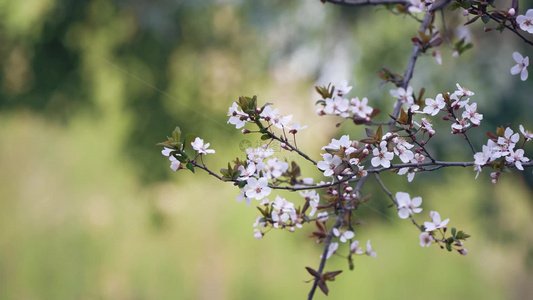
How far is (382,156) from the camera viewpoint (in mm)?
648

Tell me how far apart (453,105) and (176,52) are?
133 cm

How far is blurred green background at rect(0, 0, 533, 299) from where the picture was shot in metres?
1.71

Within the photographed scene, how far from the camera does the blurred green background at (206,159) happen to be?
1711 millimetres

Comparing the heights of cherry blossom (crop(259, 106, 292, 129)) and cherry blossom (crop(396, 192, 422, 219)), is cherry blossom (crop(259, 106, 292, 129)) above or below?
above

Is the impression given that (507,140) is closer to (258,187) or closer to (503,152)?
(503,152)

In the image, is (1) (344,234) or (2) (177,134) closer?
(2) (177,134)

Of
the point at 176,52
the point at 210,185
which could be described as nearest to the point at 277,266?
the point at 210,185

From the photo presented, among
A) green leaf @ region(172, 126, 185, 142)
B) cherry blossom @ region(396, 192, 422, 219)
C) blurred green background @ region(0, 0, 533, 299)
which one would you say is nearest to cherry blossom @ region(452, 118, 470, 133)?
cherry blossom @ region(396, 192, 422, 219)

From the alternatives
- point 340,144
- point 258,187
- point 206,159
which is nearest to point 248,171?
point 258,187

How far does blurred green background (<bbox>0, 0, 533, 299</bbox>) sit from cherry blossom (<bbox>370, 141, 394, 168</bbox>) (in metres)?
1.07

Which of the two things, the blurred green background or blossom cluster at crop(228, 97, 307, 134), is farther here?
the blurred green background

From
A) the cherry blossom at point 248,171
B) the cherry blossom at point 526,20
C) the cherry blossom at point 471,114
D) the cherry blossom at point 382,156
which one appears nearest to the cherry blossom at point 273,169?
the cherry blossom at point 248,171

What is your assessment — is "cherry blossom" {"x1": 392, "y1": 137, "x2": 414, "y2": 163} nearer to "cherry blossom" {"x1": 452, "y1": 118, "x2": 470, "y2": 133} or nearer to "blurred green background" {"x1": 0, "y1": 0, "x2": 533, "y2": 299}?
"cherry blossom" {"x1": 452, "y1": 118, "x2": 470, "y2": 133}

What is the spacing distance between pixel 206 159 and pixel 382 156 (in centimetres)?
111
